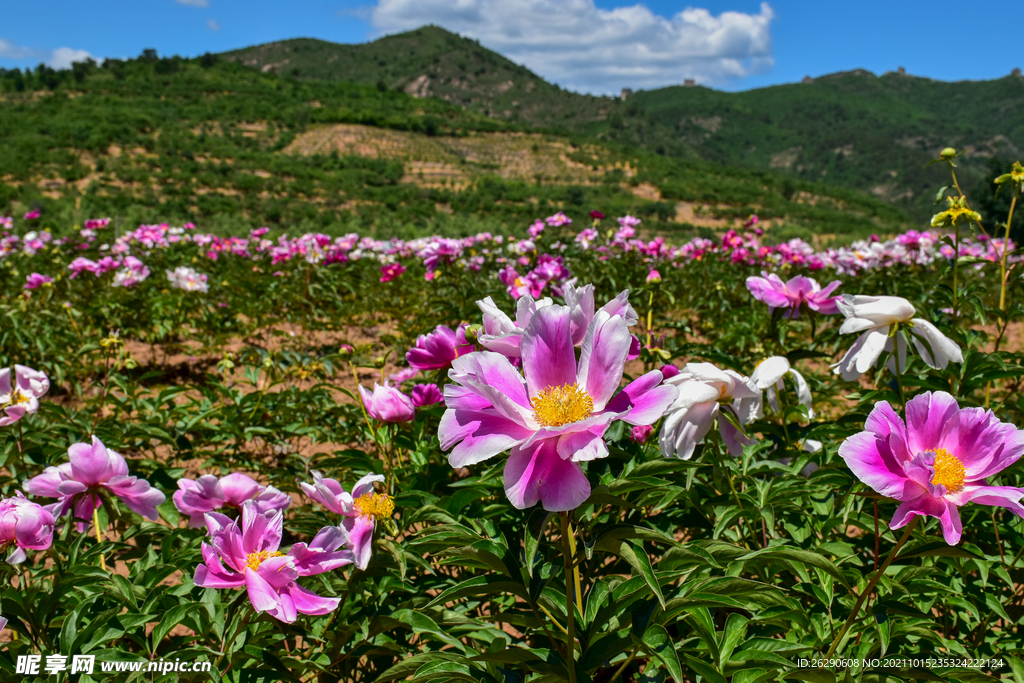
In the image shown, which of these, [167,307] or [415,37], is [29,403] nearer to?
[167,307]

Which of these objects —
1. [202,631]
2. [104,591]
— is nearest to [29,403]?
[104,591]

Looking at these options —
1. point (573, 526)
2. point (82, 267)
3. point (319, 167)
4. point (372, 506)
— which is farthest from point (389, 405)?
point (319, 167)

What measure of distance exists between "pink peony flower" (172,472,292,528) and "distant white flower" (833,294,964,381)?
1.26 m

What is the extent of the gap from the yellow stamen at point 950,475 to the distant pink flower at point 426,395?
1.04 metres

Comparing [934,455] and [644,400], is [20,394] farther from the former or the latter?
[934,455]

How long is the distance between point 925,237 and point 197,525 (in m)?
5.92

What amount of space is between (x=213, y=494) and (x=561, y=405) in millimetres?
885

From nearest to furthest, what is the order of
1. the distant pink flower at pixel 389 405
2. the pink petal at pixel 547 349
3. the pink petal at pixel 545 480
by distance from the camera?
the pink petal at pixel 545 480 → the pink petal at pixel 547 349 → the distant pink flower at pixel 389 405

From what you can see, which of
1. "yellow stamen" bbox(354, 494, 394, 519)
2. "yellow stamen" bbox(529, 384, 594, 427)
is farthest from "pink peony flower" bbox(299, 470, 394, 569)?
"yellow stamen" bbox(529, 384, 594, 427)

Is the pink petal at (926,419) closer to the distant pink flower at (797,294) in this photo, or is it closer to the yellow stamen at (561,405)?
the yellow stamen at (561,405)

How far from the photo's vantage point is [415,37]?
123 meters

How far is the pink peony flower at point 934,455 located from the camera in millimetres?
775

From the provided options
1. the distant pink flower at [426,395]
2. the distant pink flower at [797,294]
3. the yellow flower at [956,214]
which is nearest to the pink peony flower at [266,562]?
the distant pink flower at [426,395]

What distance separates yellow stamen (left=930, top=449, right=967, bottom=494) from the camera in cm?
81
